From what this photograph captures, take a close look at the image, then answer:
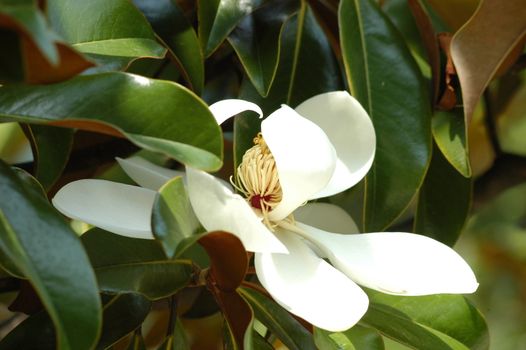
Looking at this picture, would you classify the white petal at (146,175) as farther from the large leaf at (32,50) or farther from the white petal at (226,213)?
the large leaf at (32,50)

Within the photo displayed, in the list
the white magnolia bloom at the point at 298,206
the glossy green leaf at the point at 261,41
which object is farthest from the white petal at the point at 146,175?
the glossy green leaf at the point at 261,41

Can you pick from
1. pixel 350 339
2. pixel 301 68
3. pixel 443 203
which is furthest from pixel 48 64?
pixel 443 203

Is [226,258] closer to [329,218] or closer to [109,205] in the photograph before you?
[109,205]

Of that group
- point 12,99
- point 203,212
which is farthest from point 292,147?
point 12,99

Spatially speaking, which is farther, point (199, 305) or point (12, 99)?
point (199, 305)

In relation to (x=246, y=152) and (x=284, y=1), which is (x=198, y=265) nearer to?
(x=246, y=152)

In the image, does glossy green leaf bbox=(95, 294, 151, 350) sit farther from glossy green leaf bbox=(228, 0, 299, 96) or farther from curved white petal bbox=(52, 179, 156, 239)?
glossy green leaf bbox=(228, 0, 299, 96)
